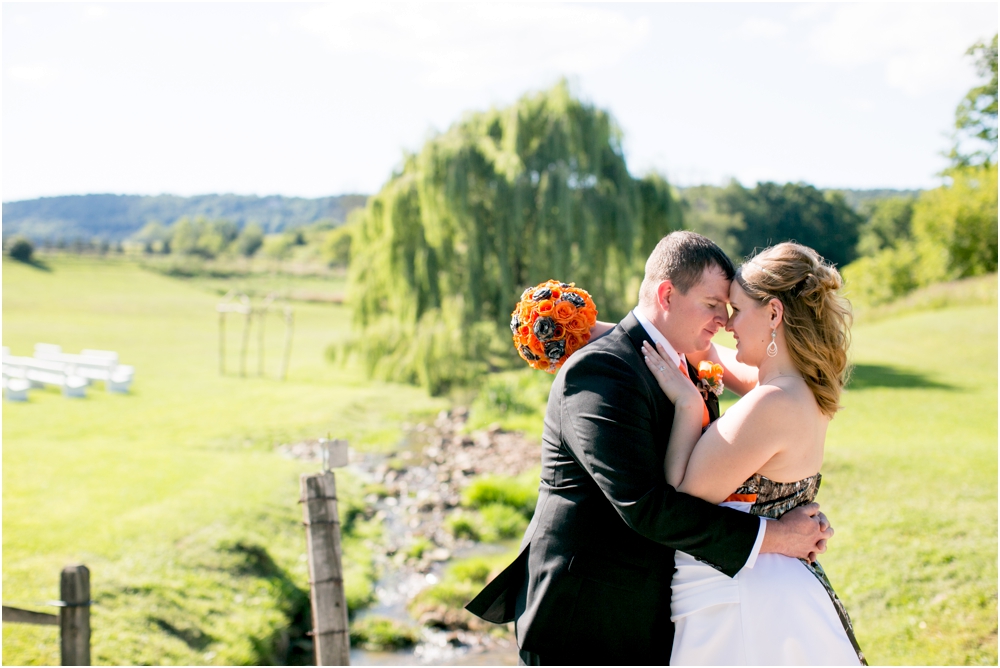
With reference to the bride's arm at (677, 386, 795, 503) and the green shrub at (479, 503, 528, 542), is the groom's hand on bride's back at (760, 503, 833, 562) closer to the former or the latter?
the bride's arm at (677, 386, 795, 503)

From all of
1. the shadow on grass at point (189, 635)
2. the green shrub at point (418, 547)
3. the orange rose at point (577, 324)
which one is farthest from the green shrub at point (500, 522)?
the orange rose at point (577, 324)

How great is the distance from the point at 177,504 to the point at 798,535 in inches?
324

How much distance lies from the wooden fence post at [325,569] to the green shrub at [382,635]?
307 cm

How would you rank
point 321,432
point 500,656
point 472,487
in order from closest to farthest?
point 500,656, point 472,487, point 321,432

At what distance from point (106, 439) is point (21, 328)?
1907cm

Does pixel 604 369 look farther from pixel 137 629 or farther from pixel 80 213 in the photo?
pixel 80 213

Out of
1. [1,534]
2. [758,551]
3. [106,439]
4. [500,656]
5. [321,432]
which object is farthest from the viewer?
[321,432]

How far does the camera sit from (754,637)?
251 cm

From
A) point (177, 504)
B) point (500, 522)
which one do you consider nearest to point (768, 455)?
point (500, 522)

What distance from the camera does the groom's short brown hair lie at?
2.60 meters

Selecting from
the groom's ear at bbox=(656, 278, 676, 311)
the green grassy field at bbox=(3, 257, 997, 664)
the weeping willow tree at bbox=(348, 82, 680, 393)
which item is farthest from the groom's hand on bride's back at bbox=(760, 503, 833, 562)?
the weeping willow tree at bbox=(348, 82, 680, 393)

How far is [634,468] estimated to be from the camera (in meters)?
2.35

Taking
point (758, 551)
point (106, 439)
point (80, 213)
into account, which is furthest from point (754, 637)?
point (80, 213)

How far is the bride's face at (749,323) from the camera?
2646 millimetres
